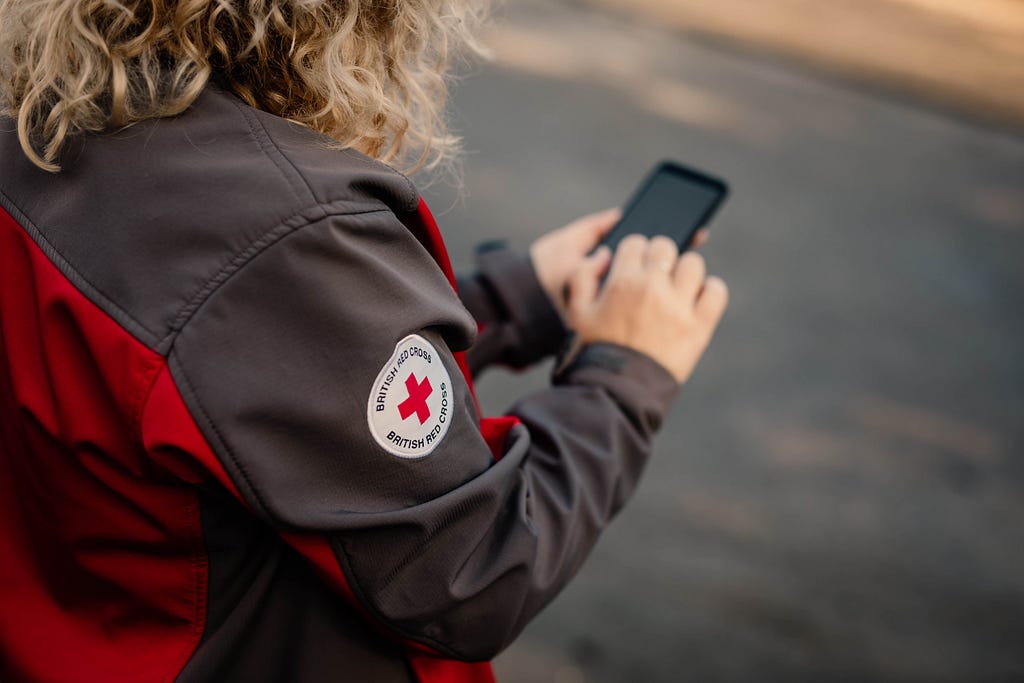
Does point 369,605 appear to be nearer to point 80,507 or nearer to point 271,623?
point 271,623

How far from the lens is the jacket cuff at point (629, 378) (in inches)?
43.9

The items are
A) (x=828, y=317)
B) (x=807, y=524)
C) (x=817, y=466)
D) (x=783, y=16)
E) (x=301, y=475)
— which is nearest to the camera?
(x=301, y=475)

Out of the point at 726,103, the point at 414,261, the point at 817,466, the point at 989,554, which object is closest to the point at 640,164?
the point at 726,103

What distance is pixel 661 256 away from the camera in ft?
4.14

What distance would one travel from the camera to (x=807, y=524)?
2809 millimetres

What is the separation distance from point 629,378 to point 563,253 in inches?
13.8

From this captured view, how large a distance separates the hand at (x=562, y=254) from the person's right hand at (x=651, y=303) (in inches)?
4.1

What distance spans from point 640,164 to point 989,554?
214cm

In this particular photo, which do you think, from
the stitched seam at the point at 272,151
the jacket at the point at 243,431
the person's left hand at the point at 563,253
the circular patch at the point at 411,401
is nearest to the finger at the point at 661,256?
the person's left hand at the point at 563,253

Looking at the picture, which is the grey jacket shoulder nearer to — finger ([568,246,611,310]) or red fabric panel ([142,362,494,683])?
red fabric panel ([142,362,494,683])

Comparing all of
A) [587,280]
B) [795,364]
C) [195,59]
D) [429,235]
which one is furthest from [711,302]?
[795,364]

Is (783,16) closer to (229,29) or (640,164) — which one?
(640,164)

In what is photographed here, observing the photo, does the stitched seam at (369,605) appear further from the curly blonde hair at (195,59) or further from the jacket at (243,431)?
the curly blonde hair at (195,59)

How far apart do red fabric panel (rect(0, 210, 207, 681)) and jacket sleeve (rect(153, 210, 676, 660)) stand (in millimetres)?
78
